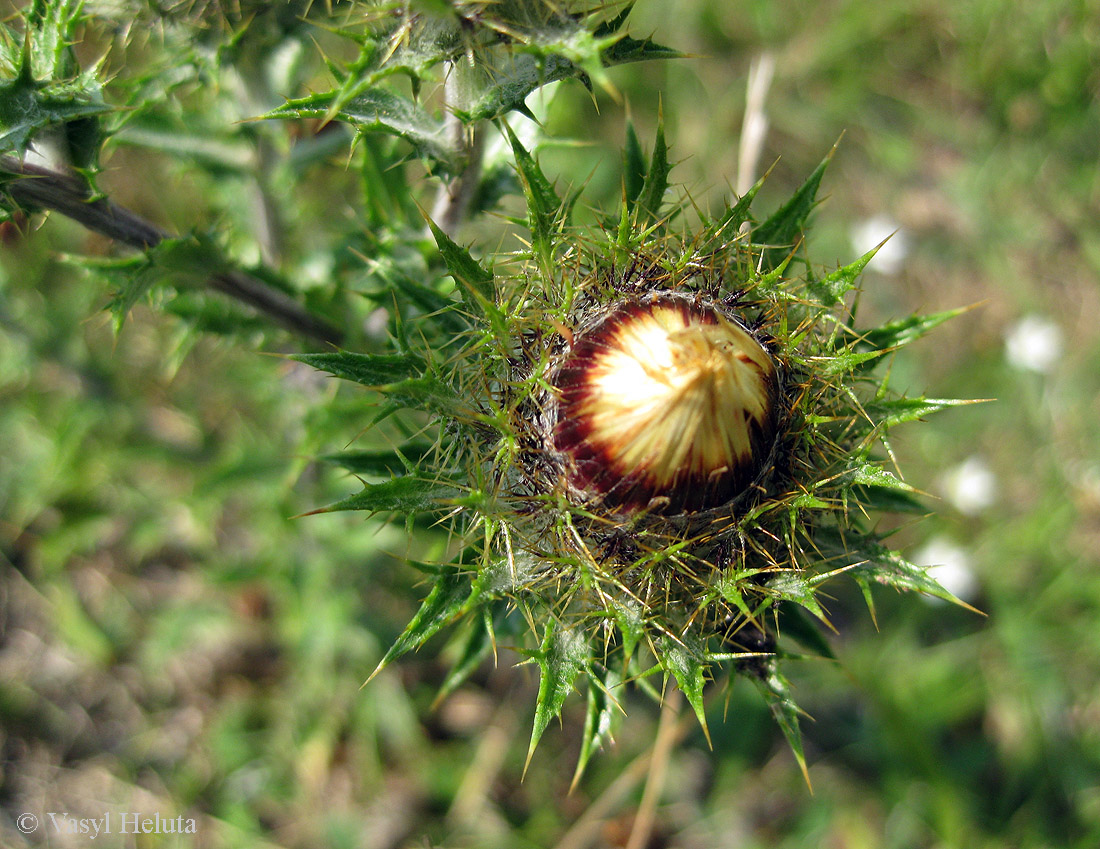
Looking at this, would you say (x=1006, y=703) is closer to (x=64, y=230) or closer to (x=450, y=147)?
(x=450, y=147)

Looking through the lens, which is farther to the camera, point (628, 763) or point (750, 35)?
point (750, 35)

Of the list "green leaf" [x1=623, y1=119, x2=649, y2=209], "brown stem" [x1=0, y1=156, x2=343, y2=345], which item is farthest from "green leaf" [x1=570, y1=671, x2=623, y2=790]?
"brown stem" [x1=0, y1=156, x2=343, y2=345]

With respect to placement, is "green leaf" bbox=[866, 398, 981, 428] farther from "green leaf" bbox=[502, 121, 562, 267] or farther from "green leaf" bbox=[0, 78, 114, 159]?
"green leaf" bbox=[0, 78, 114, 159]

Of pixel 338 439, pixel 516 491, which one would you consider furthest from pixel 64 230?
pixel 516 491

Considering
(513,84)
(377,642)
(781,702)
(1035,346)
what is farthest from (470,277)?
(1035,346)

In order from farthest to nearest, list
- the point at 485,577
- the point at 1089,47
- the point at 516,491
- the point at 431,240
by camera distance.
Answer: the point at 1089,47
the point at 431,240
the point at 516,491
the point at 485,577

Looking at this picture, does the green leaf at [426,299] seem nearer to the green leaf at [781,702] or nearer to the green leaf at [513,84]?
the green leaf at [513,84]

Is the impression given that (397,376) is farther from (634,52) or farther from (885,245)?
(885,245)
